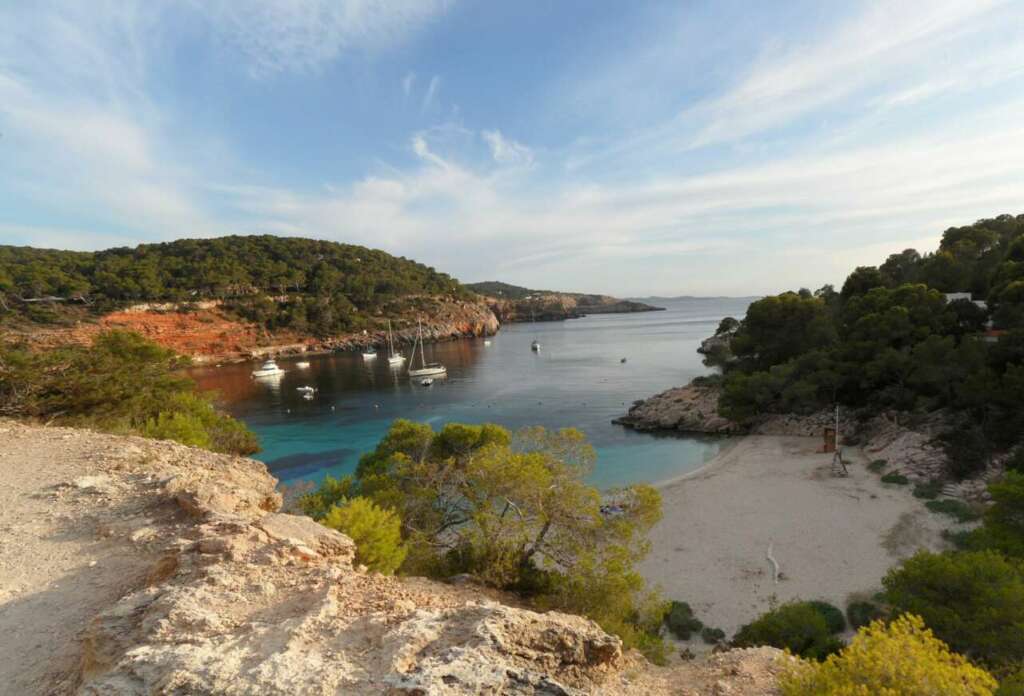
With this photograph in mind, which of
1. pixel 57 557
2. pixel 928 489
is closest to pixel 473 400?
pixel 928 489

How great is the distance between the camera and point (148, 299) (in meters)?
67.9

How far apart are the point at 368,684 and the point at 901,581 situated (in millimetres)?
9698

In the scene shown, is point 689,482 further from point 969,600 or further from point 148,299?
point 148,299

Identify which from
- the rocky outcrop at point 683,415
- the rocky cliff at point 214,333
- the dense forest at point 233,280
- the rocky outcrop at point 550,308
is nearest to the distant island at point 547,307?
the rocky outcrop at point 550,308

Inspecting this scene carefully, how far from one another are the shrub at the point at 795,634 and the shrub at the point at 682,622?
1.13 m

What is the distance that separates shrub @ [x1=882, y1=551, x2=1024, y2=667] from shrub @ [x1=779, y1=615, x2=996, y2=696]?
14.2 ft

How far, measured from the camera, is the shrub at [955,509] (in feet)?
46.6

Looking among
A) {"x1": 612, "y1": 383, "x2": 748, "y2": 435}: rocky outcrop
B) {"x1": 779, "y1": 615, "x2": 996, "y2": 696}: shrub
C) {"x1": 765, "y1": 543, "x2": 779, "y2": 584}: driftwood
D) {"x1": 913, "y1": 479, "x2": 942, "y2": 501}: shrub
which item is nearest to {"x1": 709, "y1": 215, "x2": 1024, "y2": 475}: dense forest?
{"x1": 913, "y1": 479, "x2": 942, "y2": 501}: shrub

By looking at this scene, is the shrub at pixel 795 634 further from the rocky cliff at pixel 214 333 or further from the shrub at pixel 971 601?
the rocky cliff at pixel 214 333

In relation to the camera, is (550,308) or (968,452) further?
(550,308)

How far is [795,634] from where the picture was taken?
9031 millimetres

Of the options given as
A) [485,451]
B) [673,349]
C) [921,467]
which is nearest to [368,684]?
[485,451]

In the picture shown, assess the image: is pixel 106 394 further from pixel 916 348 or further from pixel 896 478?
pixel 916 348

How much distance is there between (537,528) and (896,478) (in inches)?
647
